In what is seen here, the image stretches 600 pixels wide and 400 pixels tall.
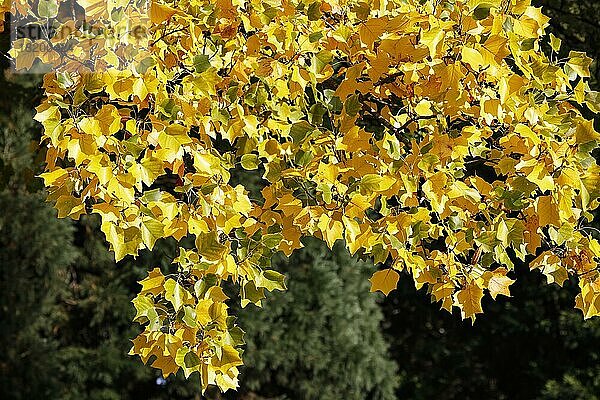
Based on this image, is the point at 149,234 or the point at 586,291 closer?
the point at 149,234

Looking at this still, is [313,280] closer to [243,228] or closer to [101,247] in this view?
[101,247]

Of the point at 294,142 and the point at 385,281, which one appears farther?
the point at 385,281

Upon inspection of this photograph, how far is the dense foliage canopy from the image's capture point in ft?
3.97

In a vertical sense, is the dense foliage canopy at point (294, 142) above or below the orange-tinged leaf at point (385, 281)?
above

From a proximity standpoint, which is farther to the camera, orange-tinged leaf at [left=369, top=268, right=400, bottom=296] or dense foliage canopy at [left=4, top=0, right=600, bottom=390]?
orange-tinged leaf at [left=369, top=268, right=400, bottom=296]

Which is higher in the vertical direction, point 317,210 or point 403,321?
point 317,210

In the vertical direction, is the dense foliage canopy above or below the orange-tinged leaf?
above

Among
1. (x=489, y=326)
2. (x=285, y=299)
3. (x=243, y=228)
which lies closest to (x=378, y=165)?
(x=243, y=228)

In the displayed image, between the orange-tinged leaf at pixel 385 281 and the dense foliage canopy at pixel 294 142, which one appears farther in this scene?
the orange-tinged leaf at pixel 385 281

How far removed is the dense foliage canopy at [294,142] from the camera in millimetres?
1210

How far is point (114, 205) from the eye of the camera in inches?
47.2

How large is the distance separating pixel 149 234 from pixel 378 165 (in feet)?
1.23

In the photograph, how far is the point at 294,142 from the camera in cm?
128

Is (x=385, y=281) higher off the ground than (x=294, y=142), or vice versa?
(x=294, y=142)
